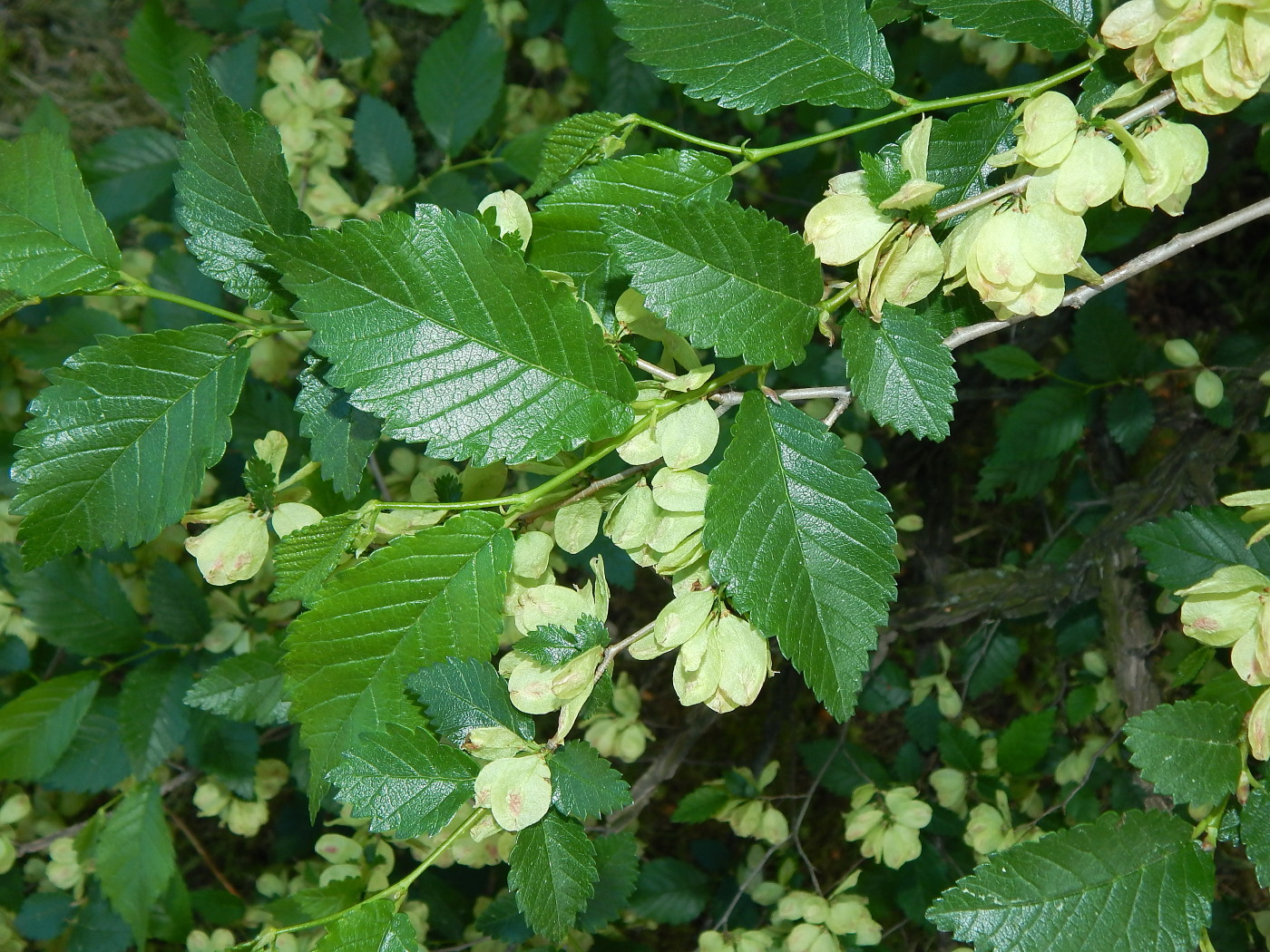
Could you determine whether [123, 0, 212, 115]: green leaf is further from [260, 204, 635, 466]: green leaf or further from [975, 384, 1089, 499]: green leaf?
[975, 384, 1089, 499]: green leaf

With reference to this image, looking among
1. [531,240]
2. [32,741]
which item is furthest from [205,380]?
[32,741]

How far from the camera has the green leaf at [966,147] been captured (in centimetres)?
93

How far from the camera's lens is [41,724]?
1859 millimetres

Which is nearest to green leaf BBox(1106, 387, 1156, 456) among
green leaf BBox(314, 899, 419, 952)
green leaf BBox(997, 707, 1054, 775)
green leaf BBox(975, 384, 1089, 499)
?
green leaf BBox(975, 384, 1089, 499)

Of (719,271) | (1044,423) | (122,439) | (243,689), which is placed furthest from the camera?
(1044,423)

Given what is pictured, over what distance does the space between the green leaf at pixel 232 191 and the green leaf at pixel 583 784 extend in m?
0.62

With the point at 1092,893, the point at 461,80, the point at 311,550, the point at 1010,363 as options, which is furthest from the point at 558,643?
the point at 461,80

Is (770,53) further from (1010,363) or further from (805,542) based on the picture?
(1010,363)

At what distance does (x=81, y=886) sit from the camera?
7.35 ft

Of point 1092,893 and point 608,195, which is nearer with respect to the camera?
point 608,195

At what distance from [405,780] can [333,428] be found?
413mm

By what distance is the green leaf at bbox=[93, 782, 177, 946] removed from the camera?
1950mm

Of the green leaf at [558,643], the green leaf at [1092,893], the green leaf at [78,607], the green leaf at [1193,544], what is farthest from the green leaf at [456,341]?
the green leaf at [78,607]

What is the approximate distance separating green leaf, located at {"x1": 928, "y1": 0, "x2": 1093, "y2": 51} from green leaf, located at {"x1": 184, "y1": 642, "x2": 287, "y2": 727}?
1399 mm
